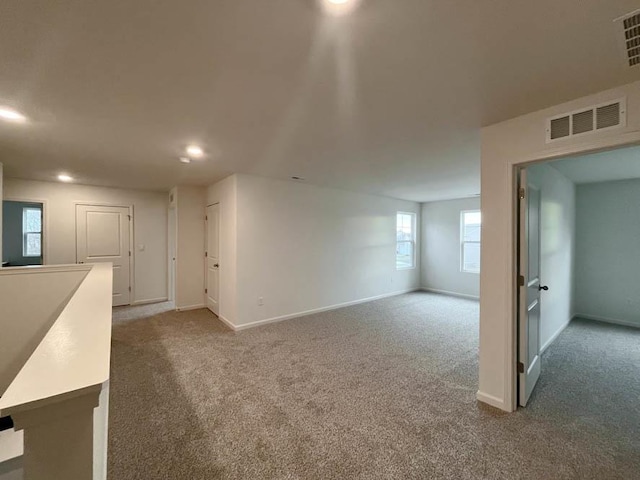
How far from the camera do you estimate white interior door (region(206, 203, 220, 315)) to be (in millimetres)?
4828

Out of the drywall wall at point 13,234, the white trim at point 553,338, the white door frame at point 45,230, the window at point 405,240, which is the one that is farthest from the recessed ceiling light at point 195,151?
the drywall wall at point 13,234

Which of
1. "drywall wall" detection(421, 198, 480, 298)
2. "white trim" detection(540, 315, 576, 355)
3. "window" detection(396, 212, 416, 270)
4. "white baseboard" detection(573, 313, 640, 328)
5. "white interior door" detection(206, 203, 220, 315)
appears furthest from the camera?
"window" detection(396, 212, 416, 270)

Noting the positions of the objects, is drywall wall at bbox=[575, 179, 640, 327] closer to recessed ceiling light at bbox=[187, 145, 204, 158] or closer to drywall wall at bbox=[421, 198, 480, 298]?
drywall wall at bbox=[421, 198, 480, 298]

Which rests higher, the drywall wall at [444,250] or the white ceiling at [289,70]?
the white ceiling at [289,70]

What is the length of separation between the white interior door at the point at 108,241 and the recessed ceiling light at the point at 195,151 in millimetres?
3345

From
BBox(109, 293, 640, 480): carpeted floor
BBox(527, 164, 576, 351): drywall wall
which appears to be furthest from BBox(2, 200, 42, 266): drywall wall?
BBox(527, 164, 576, 351): drywall wall

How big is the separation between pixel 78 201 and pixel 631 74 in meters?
7.26

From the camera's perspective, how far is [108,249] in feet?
17.6

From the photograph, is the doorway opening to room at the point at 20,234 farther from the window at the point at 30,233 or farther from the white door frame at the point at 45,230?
the white door frame at the point at 45,230

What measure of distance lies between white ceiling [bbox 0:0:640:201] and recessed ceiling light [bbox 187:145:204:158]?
0.11m

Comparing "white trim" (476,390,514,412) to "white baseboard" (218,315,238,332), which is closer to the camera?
"white trim" (476,390,514,412)

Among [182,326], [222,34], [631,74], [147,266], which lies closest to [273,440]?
[222,34]

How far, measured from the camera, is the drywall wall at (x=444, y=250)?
6473 millimetres

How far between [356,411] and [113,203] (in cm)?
583
